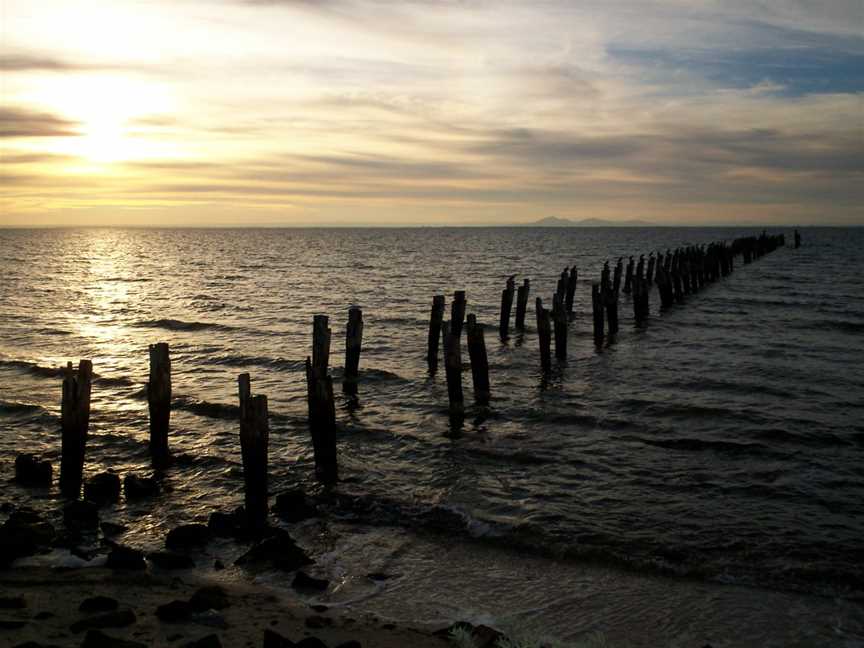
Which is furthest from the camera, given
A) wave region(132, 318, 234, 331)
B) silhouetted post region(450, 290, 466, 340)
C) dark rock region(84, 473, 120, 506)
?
wave region(132, 318, 234, 331)

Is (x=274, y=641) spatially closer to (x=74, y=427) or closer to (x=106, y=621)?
(x=106, y=621)

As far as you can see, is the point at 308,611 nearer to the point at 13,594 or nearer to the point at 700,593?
the point at 13,594

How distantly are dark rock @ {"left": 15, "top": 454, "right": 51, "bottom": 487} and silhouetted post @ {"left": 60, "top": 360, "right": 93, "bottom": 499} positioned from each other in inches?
17.5

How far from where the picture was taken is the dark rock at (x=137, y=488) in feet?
33.2

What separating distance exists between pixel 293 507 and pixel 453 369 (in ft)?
18.3

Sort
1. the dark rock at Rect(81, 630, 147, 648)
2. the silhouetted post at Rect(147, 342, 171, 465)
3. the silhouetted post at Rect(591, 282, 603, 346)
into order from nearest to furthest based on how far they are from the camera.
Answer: the dark rock at Rect(81, 630, 147, 648) → the silhouetted post at Rect(147, 342, 171, 465) → the silhouetted post at Rect(591, 282, 603, 346)

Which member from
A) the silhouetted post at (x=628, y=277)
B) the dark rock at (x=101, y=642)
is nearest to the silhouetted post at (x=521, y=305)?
the silhouetted post at (x=628, y=277)

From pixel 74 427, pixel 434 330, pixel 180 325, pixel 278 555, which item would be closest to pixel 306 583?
pixel 278 555

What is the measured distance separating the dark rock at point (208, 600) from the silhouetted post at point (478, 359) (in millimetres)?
8976

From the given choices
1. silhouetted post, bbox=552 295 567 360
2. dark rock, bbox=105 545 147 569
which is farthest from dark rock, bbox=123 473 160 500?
silhouetted post, bbox=552 295 567 360

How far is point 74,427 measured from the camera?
10.1 meters

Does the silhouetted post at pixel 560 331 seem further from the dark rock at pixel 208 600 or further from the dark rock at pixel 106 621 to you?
the dark rock at pixel 106 621

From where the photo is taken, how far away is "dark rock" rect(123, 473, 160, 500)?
33.2ft

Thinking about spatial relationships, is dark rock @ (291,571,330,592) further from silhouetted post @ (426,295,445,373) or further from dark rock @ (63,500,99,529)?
silhouetted post @ (426,295,445,373)
